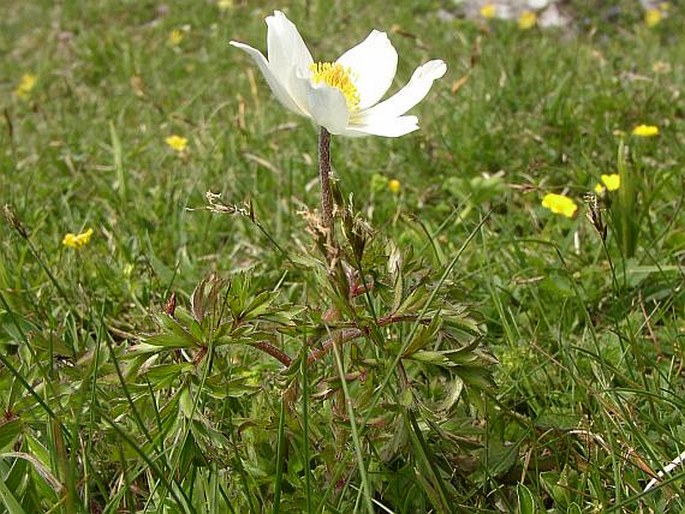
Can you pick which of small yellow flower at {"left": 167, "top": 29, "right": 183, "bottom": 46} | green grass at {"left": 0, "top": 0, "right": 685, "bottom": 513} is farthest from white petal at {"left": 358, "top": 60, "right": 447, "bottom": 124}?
small yellow flower at {"left": 167, "top": 29, "right": 183, "bottom": 46}

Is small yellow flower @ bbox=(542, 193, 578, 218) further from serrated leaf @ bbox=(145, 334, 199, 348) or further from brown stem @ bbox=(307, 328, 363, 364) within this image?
serrated leaf @ bbox=(145, 334, 199, 348)

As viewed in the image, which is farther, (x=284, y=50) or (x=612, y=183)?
(x=612, y=183)

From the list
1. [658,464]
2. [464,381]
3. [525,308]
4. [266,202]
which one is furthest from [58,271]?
[658,464]

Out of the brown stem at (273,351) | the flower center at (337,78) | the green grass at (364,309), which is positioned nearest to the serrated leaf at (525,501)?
the green grass at (364,309)

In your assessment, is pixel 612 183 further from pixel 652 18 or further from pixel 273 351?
pixel 652 18

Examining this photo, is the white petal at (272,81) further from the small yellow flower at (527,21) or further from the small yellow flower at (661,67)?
the small yellow flower at (527,21)

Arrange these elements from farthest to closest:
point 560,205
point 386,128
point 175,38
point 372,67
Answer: point 175,38
point 560,205
point 372,67
point 386,128

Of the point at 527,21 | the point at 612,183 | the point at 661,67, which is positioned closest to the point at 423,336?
the point at 612,183

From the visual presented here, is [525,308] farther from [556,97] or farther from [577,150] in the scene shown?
[556,97]
